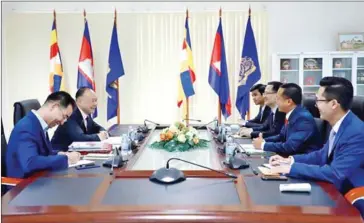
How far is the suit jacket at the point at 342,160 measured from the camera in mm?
1683

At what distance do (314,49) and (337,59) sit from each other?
0.39 metres

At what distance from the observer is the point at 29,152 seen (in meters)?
1.94

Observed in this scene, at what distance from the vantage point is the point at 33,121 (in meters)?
2.07

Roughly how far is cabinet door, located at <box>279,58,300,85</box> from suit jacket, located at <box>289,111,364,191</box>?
3.73m

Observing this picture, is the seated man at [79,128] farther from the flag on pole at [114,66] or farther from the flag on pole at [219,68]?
the flag on pole at [219,68]

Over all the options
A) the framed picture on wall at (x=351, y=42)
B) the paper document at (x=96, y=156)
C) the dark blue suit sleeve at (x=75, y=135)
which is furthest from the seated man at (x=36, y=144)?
the framed picture on wall at (x=351, y=42)

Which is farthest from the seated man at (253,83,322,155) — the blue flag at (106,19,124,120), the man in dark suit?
the blue flag at (106,19,124,120)

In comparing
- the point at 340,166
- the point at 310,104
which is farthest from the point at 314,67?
the point at 340,166

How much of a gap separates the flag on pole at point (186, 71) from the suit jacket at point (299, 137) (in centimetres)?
250

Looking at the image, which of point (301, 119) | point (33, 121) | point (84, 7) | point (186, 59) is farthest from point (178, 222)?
point (84, 7)

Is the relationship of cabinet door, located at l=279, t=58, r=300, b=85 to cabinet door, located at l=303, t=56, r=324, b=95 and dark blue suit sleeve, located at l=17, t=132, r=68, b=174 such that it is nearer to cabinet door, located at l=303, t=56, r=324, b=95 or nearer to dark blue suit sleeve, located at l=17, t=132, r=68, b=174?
cabinet door, located at l=303, t=56, r=324, b=95

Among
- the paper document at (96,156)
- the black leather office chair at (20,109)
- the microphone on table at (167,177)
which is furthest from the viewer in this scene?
the black leather office chair at (20,109)

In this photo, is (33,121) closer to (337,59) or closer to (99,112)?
(99,112)

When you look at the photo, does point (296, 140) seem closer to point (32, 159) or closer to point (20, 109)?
point (32, 159)
